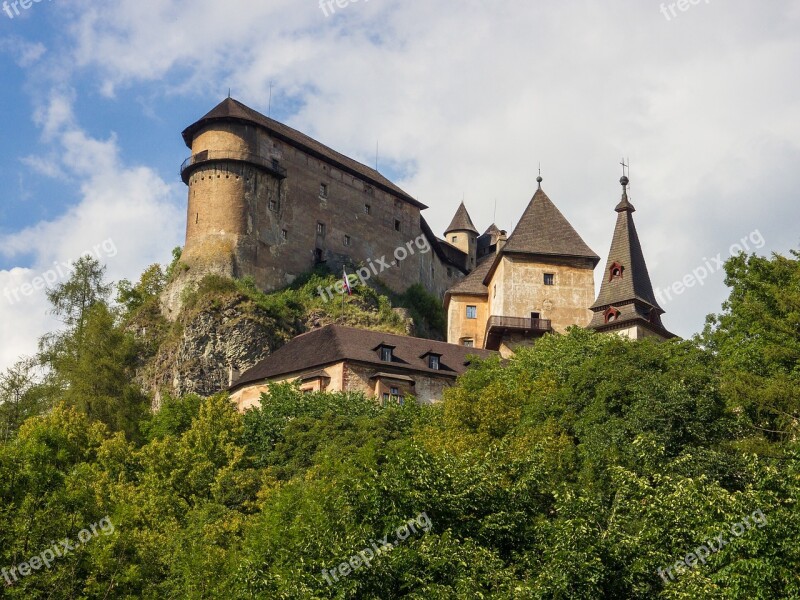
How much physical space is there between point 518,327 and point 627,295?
654 cm

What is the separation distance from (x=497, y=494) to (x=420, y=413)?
2068 cm

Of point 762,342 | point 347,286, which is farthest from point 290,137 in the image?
point 762,342

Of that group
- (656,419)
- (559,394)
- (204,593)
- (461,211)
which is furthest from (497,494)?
(461,211)

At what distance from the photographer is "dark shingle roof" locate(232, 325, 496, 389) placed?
6194 centimetres

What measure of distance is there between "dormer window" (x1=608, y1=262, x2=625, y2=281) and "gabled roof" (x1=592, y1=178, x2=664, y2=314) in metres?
0.08

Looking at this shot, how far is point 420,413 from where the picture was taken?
5206cm

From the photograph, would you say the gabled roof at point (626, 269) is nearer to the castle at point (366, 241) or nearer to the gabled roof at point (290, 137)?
the castle at point (366, 241)

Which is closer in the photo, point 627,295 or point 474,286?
point 627,295

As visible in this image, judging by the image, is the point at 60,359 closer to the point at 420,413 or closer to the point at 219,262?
the point at 219,262

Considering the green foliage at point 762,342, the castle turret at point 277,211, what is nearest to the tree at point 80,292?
the castle turret at point 277,211

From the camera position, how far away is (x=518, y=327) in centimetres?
7088

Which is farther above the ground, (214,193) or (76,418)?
(214,193)

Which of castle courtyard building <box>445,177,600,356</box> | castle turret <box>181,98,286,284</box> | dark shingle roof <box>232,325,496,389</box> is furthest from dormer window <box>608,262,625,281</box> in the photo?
castle turret <box>181,98,286,284</box>

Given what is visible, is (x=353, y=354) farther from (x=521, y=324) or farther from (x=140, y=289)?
(x=140, y=289)
